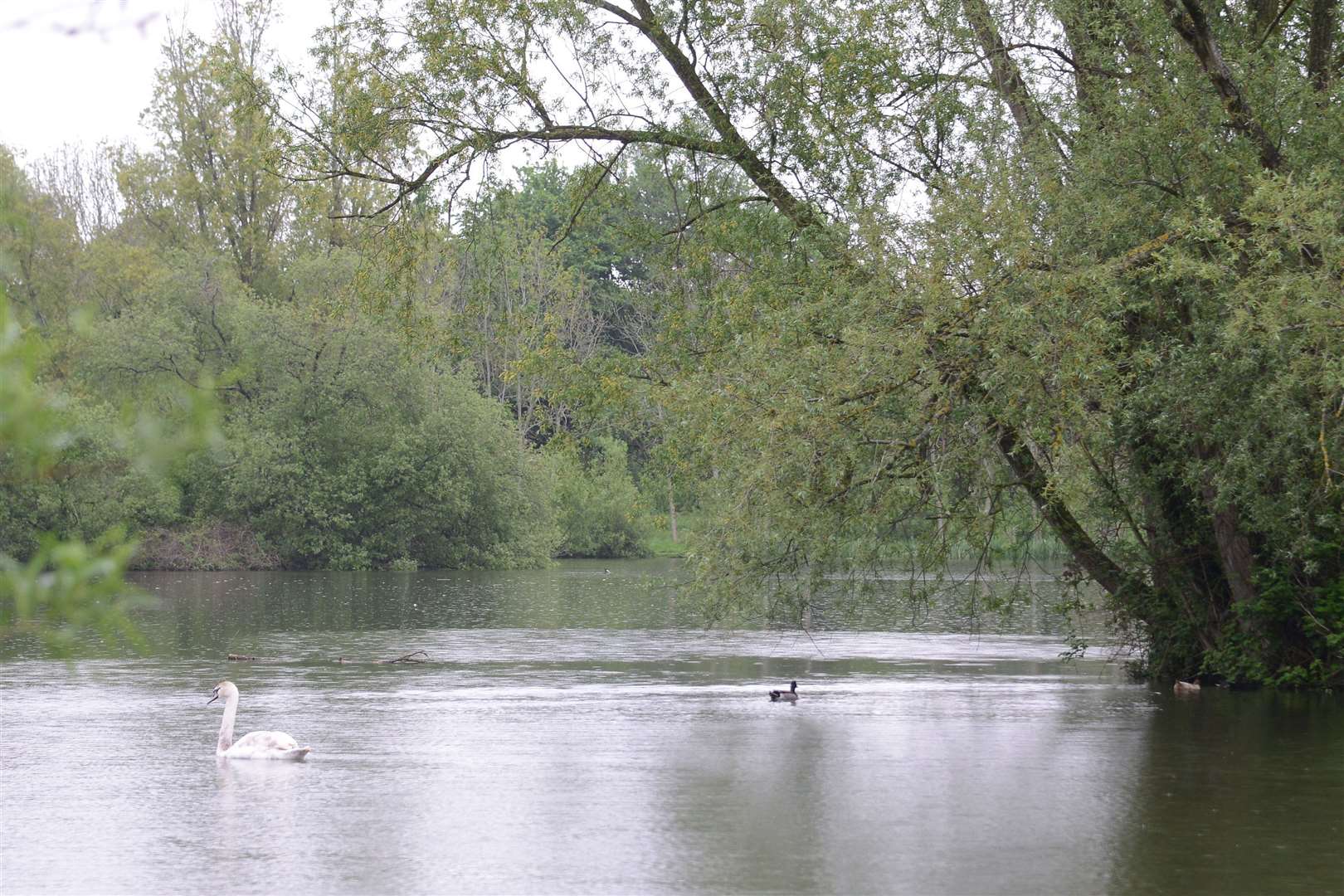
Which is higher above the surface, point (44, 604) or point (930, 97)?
point (930, 97)

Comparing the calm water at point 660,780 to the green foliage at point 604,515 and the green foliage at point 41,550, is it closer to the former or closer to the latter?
the green foliage at point 41,550

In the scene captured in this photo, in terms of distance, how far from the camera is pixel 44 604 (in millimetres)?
2855

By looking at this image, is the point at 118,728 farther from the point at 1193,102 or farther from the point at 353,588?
the point at 353,588

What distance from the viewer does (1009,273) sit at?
14.3m

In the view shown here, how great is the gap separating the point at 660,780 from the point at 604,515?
52927 mm

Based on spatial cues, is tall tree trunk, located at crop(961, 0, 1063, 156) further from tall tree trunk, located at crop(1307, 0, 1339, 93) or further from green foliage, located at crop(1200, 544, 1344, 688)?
green foliage, located at crop(1200, 544, 1344, 688)

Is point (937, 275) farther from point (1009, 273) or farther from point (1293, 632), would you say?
point (1293, 632)

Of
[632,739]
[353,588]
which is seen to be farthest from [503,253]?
[353,588]

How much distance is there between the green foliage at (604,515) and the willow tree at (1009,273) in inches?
1703

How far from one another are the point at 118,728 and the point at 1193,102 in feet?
40.3

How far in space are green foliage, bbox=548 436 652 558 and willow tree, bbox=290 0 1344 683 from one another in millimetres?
43251

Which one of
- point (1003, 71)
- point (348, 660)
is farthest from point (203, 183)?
point (1003, 71)

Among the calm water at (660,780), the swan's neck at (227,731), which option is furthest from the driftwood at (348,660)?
the swan's neck at (227,731)

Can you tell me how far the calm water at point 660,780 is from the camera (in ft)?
32.7
